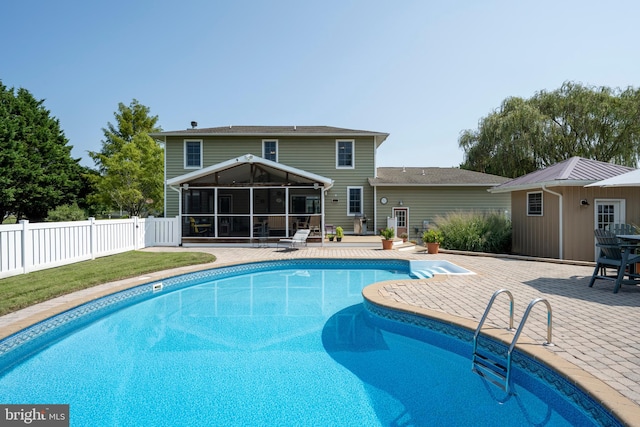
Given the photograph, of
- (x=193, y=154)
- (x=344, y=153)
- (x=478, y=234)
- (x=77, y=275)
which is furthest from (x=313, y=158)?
Result: (x=77, y=275)

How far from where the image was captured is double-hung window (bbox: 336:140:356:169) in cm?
1911

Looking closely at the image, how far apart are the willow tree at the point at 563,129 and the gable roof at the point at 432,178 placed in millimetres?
5521

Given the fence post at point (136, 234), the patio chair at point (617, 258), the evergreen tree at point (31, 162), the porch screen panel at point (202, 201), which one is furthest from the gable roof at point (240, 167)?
the evergreen tree at point (31, 162)

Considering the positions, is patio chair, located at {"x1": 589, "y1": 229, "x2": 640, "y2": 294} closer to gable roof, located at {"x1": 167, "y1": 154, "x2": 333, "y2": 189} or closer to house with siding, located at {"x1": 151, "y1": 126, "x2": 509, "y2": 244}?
gable roof, located at {"x1": 167, "y1": 154, "x2": 333, "y2": 189}

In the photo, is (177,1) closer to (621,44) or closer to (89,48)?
(89,48)

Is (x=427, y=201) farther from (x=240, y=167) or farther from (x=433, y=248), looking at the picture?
(x=240, y=167)

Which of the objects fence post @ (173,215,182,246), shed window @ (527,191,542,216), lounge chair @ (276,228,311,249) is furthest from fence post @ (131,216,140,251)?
shed window @ (527,191,542,216)

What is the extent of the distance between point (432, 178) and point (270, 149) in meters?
9.19

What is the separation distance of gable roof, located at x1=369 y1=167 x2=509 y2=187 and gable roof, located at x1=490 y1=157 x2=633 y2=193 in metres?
5.60

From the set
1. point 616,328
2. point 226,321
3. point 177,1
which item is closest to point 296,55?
point 177,1

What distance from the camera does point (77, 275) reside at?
24.8 ft

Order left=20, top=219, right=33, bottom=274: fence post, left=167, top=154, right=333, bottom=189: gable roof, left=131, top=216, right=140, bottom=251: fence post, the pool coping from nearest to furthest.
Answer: the pool coping, left=20, top=219, right=33, bottom=274: fence post, left=131, top=216, right=140, bottom=251: fence post, left=167, top=154, right=333, bottom=189: gable roof

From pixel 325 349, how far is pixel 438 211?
15.4 m

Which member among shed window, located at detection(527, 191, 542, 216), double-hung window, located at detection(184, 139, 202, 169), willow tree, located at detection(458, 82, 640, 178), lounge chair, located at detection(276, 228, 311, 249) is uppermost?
willow tree, located at detection(458, 82, 640, 178)
